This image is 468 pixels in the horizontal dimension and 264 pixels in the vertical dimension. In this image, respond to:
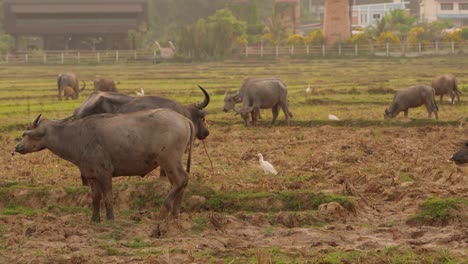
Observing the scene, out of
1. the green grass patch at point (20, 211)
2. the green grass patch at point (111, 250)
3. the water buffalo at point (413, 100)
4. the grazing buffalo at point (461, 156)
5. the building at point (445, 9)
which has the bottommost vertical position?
the green grass patch at point (111, 250)

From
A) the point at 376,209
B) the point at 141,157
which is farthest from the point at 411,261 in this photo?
the point at 141,157

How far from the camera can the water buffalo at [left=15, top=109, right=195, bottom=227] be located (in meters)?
7.88

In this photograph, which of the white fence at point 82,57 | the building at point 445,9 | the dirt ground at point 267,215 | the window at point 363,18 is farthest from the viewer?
the window at point 363,18

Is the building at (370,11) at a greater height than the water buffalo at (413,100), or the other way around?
the building at (370,11)

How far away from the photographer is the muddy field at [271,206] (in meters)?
6.70

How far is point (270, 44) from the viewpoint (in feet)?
161

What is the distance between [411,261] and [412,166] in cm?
451

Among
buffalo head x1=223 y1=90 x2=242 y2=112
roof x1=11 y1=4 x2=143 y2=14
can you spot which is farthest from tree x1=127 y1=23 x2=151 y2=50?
buffalo head x1=223 y1=90 x2=242 y2=112

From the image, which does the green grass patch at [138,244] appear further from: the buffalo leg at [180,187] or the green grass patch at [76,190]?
the green grass patch at [76,190]

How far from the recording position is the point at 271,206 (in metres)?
8.48

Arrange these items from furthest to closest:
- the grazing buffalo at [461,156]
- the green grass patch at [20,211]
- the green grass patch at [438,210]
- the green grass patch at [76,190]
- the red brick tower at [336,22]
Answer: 1. the red brick tower at [336,22]
2. the grazing buffalo at [461,156]
3. the green grass patch at [76,190]
4. the green grass patch at [20,211]
5. the green grass patch at [438,210]

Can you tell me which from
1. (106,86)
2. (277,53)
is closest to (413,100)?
(106,86)

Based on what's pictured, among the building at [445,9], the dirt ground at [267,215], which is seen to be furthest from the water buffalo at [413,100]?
the building at [445,9]

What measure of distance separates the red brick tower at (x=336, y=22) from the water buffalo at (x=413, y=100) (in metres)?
30.3
